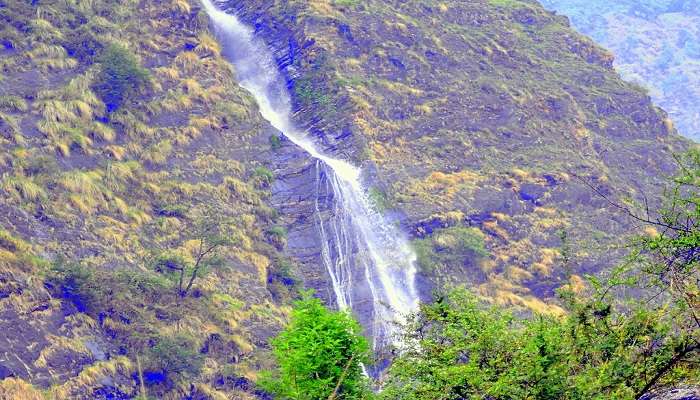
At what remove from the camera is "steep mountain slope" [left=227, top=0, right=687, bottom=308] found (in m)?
56.2

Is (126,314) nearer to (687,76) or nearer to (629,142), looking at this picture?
(629,142)

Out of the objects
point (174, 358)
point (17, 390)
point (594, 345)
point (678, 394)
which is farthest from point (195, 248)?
point (678, 394)

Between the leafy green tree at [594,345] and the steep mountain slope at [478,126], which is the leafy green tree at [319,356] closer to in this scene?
the leafy green tree at [594,345]

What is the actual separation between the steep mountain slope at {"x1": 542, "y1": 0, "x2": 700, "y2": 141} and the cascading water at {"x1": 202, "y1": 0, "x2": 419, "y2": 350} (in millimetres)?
86624

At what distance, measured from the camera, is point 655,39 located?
147750 mm

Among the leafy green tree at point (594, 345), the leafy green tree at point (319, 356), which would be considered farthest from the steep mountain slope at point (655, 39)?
the leafy green tree at point (594, 345)

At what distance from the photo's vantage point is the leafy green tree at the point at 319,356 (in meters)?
21.3

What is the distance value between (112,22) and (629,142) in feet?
116

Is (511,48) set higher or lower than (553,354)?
lower

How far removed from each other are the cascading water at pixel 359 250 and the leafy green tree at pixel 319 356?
76.5ft

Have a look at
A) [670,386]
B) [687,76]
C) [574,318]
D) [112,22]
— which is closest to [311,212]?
[112,22]

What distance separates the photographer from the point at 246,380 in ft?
134

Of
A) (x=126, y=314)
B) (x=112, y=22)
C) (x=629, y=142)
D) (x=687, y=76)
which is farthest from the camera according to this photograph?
(x=687, y=76)

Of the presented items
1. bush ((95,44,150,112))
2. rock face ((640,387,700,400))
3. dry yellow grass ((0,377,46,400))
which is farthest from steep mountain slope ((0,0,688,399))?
rock face ((640,387,700,400))
